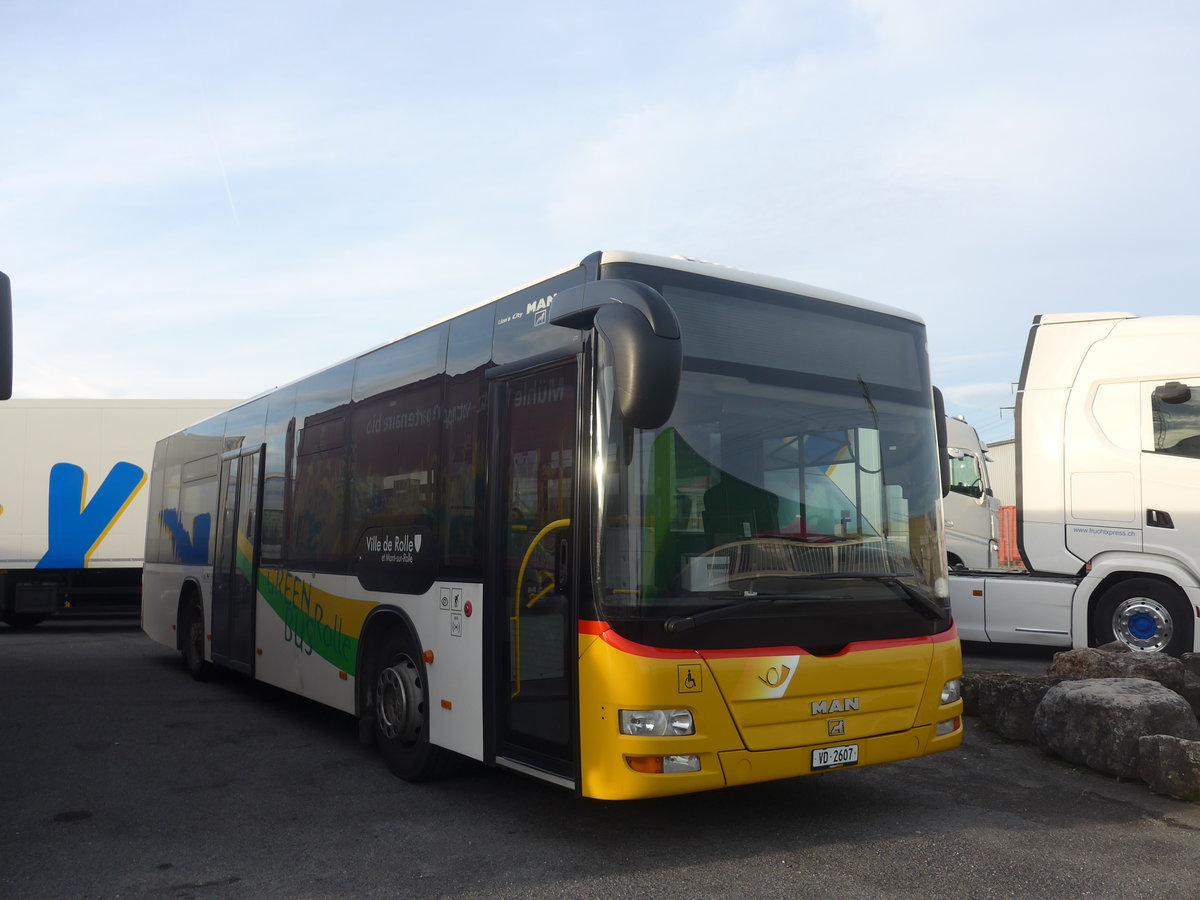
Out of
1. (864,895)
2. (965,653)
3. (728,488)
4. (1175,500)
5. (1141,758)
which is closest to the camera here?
(864,895)

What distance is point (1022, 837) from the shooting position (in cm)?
550

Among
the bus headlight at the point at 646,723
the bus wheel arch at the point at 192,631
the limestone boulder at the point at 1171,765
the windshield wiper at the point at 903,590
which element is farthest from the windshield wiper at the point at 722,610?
the bus wheel arch at the point at 192,631

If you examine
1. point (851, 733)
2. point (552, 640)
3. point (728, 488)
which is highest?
point (728, 488)

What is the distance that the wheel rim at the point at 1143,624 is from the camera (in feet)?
35.3

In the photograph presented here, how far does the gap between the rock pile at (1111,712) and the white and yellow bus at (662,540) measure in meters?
1.43

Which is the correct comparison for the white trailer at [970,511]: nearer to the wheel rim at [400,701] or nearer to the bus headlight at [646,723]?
the wheel rim at [400,701]

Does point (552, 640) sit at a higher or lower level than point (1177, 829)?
higher

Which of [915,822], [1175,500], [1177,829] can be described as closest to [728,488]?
[915,822]

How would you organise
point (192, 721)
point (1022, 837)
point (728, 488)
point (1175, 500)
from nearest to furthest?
1. point (728, 488)
2. point (1022, 837)
3. point (192, 721)
4. point (1175, 500)

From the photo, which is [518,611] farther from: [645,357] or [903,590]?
[903,590]

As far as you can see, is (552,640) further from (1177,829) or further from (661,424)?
(1177,829)

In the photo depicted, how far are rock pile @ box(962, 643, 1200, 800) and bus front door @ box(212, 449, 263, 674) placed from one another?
6249mm

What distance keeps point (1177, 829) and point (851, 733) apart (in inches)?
75.8

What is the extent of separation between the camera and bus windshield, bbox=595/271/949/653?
16.2ft
